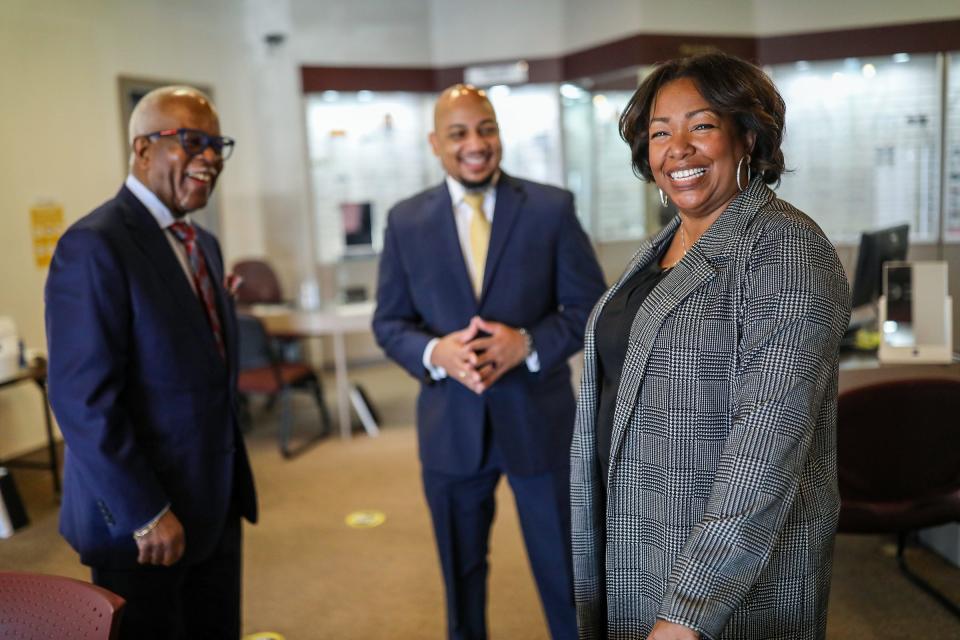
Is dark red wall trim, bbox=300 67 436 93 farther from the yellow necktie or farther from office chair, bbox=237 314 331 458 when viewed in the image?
the yellow necktie

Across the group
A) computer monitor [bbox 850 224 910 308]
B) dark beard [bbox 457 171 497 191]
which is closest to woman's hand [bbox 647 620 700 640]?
dark beard [bbox 457 171 497 191]

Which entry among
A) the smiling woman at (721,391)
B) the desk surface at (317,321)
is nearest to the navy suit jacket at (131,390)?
the smiling woman at (721,391)

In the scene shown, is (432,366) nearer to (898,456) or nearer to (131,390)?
(131,390)

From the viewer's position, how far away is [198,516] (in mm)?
2203

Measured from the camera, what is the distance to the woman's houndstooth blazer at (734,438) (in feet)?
4.41

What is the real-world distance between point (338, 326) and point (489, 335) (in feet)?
11.8

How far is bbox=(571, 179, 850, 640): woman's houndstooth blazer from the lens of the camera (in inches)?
52.9

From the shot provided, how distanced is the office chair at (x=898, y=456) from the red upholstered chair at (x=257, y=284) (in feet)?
18.8

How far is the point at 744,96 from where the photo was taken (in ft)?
4.97

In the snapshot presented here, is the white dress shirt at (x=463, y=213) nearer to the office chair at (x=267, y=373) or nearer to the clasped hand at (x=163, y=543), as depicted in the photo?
the clasped hand at (x=163, y=543)

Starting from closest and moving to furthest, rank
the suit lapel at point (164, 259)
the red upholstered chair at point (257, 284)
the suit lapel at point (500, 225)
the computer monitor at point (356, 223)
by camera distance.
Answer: the suit lapel at point (164, 259) < the suit lapel at point (500, 225) < the computer monitor at point (356, 223) < the red upholstered chair at point (257, 284)

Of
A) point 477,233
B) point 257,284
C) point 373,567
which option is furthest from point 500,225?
point 257,284

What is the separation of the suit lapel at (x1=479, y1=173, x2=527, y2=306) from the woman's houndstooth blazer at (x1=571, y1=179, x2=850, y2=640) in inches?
39.4

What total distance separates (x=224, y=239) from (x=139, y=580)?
655 centimetres
